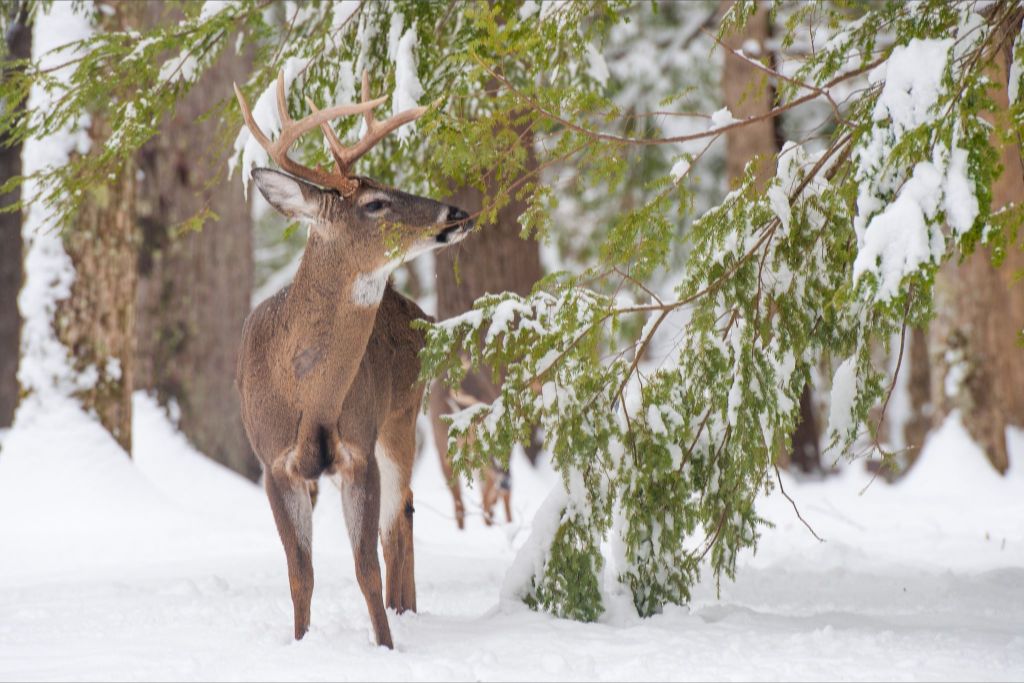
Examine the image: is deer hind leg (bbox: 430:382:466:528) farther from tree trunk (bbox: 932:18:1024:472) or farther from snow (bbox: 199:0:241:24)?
tree trunk (bbox: 932:18:1024:472)

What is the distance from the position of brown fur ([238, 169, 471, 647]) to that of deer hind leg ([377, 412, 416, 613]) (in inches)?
26.0

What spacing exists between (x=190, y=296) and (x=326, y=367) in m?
7.59

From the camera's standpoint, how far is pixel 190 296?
12.0 m

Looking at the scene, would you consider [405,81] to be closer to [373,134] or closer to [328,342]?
[373,134]

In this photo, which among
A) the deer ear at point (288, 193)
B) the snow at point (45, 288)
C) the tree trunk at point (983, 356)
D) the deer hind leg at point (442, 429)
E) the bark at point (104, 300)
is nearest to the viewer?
the deer ear at point (288, 193)

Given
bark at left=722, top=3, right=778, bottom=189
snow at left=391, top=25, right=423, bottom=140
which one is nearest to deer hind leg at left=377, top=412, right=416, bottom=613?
snow at left=391, top=25, right=423, bottom=140

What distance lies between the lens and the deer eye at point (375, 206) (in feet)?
16.3

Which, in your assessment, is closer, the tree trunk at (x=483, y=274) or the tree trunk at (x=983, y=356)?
→ the tree trunk at (x=483, y=274)

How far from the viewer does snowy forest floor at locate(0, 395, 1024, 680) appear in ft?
14.0

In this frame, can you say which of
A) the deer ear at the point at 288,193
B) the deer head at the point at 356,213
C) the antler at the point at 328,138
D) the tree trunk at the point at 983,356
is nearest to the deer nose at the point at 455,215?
the deer head at the point at 356,213

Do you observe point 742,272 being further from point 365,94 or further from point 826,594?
point 826,594

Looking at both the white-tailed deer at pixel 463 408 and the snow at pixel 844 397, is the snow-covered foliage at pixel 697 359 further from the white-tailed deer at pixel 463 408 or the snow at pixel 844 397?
the white-tailed deer at pixel 463 408

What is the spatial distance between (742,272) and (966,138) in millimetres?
1245

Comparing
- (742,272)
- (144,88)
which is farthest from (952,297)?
(144,88)
